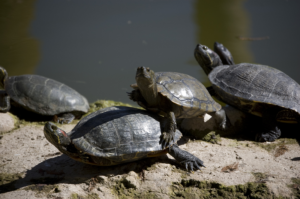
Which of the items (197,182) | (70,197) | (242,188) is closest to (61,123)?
(70,197)

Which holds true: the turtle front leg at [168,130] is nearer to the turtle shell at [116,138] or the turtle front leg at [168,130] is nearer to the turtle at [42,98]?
the turtle shell at [116,138]

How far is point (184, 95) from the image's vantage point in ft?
10.8

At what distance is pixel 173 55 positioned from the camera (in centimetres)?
837

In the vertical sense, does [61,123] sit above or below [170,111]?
below

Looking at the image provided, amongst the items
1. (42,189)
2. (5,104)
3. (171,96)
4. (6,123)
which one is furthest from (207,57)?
(5,104)

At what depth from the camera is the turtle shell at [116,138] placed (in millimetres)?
2709

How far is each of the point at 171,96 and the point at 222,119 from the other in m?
1.25

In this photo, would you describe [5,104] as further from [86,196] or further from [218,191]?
[218,191]

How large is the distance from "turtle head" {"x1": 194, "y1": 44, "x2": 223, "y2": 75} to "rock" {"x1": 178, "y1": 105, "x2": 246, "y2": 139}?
1.37 metres

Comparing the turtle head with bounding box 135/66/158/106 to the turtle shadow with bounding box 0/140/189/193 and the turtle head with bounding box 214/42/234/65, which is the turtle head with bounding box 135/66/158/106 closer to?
the turtle shadow with bounding box 0/140/189/193

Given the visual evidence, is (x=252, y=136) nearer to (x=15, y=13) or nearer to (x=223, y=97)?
(x=223, y=97)

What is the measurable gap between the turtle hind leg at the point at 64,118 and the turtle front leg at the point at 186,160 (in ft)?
8.51

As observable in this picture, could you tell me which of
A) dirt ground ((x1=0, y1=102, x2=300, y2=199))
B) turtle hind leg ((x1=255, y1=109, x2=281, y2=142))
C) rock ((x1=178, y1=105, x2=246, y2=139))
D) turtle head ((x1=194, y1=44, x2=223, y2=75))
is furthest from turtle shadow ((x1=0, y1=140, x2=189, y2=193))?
turtle head ((x1=194, y1=44, x2=223, y2=75))

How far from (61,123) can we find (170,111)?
2.54 metres
